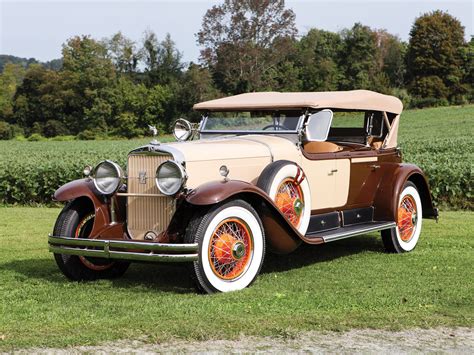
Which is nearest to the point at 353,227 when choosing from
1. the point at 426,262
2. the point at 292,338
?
the point at 426,262

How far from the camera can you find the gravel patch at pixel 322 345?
451cm

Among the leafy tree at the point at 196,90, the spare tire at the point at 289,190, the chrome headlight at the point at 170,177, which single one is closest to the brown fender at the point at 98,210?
the chrome headlight at the point at 170,177

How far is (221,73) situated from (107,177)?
181 feet

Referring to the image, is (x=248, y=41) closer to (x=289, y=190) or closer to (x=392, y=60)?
(x=392, y=60)

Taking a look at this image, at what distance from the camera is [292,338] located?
4766 millimetres

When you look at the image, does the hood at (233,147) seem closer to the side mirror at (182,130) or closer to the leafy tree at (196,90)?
the side mirror at (182,130)

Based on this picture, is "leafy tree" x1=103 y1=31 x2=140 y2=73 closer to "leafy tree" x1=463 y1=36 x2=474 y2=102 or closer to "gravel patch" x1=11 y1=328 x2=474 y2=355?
"leafy tree" x1=463 y1=36 x2=474 y2=102

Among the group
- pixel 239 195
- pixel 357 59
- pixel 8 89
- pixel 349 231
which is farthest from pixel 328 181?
pixel 8 89

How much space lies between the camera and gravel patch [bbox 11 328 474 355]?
14.8ft

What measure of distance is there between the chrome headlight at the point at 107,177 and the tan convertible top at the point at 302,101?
1955 mm

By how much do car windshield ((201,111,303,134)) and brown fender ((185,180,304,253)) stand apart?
136 centimetres

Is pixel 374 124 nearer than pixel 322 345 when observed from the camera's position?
No

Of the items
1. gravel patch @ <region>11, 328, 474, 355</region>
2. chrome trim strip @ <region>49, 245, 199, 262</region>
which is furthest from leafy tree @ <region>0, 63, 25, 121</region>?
gravel patch @ <region>11, 328, 474, 355</region>

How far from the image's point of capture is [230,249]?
6.30 m
